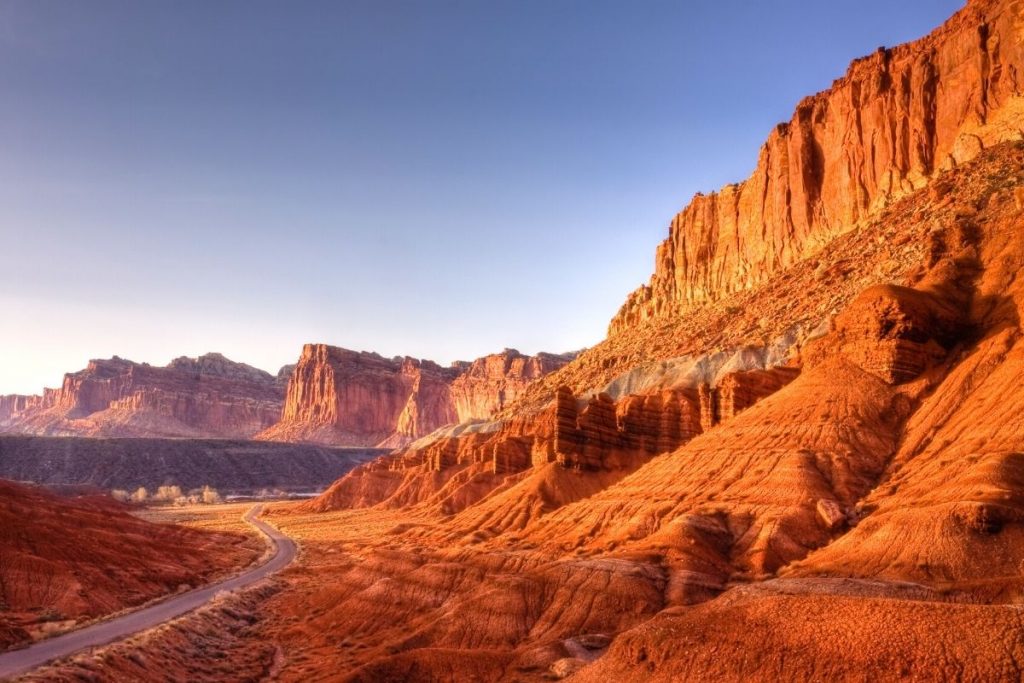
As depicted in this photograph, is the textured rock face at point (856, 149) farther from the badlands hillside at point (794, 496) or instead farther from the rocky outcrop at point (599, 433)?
the rocky outcrop at point (599, 433)

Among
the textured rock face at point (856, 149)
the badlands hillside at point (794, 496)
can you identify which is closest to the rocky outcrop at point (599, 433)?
the badlands hillside at point (794, 496)

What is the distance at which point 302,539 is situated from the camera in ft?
240

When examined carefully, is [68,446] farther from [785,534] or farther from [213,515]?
[785,534]

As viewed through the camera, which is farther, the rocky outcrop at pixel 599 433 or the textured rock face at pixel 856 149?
the textured rock face at pixel 856 149

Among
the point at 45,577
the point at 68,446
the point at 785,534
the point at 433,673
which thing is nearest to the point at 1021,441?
the point at 785,534

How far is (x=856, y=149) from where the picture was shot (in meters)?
80.9

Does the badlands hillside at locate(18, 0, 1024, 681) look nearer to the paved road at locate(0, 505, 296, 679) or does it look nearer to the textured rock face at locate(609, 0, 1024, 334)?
the textured rock face at locate(609, 0, 1024, 334)

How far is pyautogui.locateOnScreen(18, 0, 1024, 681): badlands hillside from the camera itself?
1560cm

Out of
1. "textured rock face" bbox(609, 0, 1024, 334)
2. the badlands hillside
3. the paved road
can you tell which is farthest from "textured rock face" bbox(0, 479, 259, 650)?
"textured rock face" bbox(609, 0, 1024, 334)

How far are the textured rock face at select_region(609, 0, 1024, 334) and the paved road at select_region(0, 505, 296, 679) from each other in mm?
68884

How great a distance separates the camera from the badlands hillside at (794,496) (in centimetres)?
1560

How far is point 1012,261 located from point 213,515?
100.0 m

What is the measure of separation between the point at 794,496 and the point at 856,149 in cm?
6303

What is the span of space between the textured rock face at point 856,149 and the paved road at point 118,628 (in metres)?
68.9
